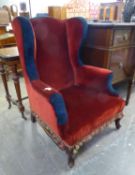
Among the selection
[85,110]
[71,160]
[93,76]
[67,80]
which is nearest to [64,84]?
[67,80]

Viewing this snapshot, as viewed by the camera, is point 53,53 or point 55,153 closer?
point 55,153

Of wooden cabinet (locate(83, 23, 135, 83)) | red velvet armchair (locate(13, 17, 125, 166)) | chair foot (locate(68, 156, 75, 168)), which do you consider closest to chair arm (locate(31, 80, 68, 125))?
red velvet armchair (locate(13, 17, 125, 166))

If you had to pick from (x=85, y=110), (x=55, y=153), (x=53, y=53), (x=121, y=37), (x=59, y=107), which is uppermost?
(x=121, y=37)

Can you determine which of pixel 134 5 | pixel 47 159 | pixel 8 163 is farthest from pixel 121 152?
pixel 134 5

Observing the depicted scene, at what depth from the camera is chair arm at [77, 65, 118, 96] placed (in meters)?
1.33

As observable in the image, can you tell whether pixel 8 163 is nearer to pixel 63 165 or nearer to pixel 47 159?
pixel 47 159

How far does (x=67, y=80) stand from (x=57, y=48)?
318 mm

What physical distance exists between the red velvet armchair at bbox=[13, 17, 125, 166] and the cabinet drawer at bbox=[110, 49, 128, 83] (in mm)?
306

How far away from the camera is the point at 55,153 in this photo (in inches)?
51.2

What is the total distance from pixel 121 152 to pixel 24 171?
0.79 metres

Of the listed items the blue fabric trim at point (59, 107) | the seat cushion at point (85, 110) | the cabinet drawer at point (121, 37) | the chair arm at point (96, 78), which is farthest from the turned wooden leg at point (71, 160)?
the cabinet drawer at point (121, 37)

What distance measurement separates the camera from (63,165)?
1193 mm

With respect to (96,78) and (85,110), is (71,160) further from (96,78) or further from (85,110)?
(96,78)

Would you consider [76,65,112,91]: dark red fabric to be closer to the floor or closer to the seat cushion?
the seat cushion
